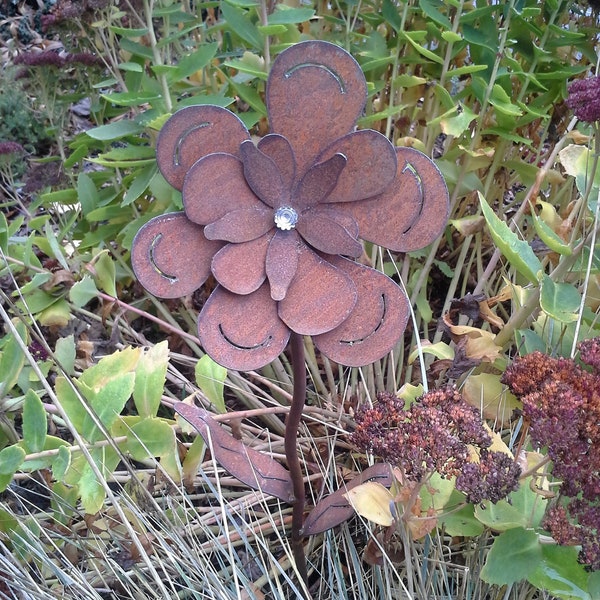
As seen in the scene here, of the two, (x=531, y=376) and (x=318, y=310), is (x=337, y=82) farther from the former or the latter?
(x=531, y=376)

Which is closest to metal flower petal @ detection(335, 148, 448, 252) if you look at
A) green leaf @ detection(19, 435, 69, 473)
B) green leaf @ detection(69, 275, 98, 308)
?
green leaf @ detection(19, 435, 69, 473)

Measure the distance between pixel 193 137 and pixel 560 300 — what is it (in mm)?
588

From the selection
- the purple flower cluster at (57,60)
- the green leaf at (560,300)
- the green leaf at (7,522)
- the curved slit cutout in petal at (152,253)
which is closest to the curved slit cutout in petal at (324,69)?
the curved slit cutout in petal at (152,253)

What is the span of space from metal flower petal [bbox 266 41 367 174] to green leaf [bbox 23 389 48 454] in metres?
0.49

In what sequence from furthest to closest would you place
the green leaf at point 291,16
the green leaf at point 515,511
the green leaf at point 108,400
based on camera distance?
the green leaf at point 291,16
the green leaf at point 108,400
the green leaf at point 515,511

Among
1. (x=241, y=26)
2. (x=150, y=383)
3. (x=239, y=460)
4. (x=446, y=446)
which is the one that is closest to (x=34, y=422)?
(x=150, y=383)

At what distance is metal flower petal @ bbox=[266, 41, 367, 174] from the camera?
2.23 feet

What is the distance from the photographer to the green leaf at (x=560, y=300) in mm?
920

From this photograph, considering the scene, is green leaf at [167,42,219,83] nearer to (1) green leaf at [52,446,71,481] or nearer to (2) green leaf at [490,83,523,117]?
(2) green leaf at [490,83,523,117]

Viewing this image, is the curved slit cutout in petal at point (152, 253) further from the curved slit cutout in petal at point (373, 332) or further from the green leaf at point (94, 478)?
the green leaf at point (94, 478)

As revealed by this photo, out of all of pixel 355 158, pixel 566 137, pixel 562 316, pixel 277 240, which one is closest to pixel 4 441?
pixel 277 240

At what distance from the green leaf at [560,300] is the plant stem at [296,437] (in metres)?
0.40

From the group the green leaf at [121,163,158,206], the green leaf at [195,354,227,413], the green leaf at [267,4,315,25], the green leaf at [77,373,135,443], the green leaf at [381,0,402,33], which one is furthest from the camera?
the green leaf at [381,0,402,33]

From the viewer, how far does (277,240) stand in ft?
Answer: 2.32
